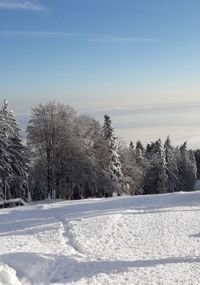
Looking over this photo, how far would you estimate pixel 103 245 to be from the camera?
18.5 metres

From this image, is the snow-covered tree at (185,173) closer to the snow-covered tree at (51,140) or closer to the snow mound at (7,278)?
the snow-covered tree at (51,140)

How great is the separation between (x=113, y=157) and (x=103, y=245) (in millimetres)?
43740

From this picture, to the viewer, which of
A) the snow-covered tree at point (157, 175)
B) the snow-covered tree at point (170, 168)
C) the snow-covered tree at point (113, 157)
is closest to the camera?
the snow-covered tree at point (113, 157)

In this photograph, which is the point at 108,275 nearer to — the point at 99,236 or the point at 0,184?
the point at 99,236

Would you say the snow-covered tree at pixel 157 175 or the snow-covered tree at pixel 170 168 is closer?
the snow-covered tree at pixel 157 175

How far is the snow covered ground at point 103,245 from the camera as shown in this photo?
1391 cm

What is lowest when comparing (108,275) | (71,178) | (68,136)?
(108,275)

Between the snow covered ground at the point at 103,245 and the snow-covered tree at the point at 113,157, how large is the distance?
2989cm

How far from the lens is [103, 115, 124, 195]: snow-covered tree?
198ft

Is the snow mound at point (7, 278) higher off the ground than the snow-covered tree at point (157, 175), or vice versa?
the snow-covered tree at point (157, 175)

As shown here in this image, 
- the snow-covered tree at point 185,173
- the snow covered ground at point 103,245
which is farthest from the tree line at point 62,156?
the snow-covered tree at point 185,173

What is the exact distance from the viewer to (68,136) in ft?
191

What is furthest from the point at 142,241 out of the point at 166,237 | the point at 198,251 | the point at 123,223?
the point at 123,223

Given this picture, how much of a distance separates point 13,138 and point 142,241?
43653 mm
